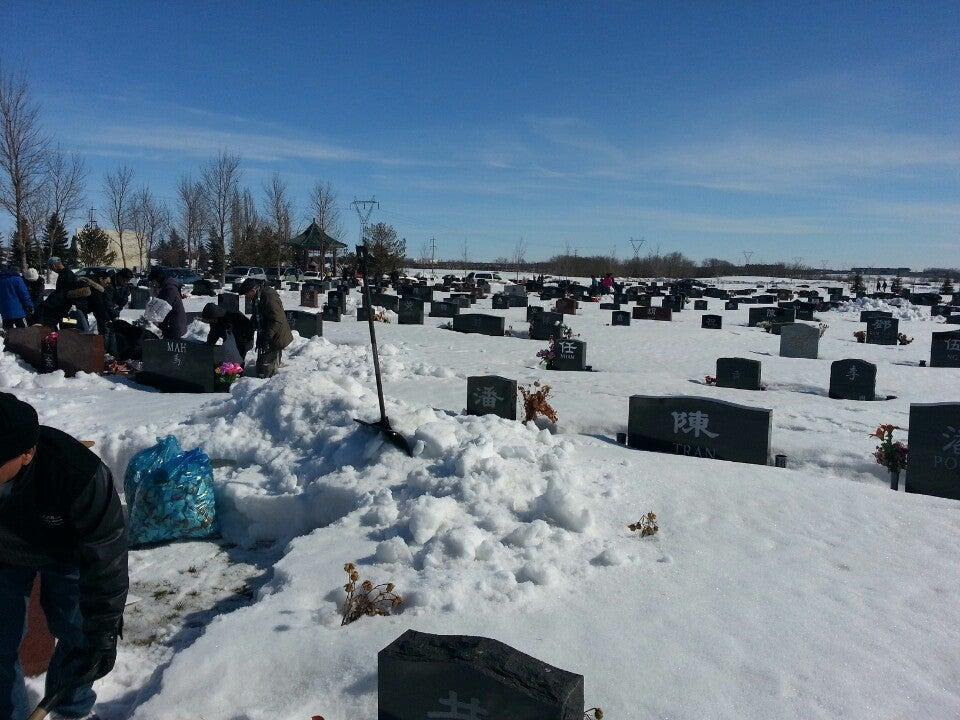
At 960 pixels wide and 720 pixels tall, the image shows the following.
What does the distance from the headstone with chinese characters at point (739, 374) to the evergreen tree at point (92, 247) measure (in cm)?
6248

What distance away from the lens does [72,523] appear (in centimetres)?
273

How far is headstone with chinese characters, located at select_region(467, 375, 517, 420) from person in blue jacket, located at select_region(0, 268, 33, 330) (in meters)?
10.1

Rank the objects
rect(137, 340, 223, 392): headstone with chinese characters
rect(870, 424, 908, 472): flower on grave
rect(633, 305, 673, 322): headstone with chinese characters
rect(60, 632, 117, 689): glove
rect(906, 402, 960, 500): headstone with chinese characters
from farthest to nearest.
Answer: rect(633, 305, 673, 322): headstone with chinese characters < rect(137, 340, 223, 392): headstone with chinese characters < rect(870, 424, 908, 472): flower on grave < rect(906, 402, 960, 500): headstone with chinese characters < rect(60, 632, 117, 689): glove

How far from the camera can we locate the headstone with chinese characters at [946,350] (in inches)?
637

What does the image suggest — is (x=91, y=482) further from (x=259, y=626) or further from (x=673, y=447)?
(x=673, y=447)

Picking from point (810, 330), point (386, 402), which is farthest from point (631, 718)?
point (810, 330)

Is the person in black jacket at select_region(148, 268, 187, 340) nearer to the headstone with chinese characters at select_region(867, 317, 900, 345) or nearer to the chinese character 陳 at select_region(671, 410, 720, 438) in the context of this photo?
the chinese character 陳 at select_region(671, 410, 720, 438)

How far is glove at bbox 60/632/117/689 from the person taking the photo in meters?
2.94

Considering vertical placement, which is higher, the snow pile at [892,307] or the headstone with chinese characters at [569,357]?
the snow pile at [892,307]

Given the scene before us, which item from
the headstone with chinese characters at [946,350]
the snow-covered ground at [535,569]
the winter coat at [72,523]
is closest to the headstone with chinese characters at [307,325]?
the snow-covered ground at [535,569]

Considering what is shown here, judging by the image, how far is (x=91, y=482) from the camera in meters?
2.74

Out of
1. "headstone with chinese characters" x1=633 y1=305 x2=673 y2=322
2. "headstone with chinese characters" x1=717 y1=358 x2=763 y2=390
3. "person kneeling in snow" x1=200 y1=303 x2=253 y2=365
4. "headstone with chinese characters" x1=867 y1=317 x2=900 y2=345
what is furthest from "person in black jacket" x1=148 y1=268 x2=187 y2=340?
"headstone with chinese characters" x1=867 y1=317 x2=900 y2=345

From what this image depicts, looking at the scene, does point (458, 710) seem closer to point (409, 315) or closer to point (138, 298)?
point (409, 315)

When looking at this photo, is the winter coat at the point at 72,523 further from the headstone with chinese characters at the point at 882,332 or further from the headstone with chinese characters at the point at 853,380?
the headstone with chinese characters at the point at 882,332
